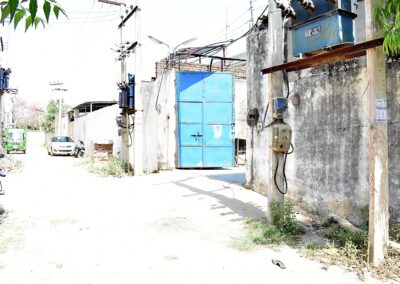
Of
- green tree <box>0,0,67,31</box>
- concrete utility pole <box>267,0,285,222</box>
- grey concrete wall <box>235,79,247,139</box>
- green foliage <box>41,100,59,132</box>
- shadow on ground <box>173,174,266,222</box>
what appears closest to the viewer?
green tree <box>0,0,67,31</box>

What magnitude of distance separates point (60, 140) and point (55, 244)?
Result: 22607 mm

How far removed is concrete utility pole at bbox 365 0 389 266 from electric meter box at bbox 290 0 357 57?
0.97 ft

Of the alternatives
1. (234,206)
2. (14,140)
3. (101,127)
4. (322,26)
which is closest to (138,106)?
(234,206)

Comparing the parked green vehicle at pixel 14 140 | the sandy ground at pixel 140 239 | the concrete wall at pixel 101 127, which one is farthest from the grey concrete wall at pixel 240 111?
the parked green vehicle at pixel 14 140

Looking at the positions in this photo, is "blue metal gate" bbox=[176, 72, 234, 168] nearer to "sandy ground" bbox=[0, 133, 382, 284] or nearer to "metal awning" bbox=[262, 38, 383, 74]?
"sandy ground" bbox=[0, 133, 382, 284]

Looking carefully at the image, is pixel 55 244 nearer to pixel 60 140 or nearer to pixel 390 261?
pixel 390 261

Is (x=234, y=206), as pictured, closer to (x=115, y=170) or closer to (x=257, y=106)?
(x=257, y=106)

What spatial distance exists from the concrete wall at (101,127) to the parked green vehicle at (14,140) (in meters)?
4.30

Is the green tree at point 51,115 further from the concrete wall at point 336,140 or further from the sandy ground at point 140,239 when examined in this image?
the concrete wall at point 336,140

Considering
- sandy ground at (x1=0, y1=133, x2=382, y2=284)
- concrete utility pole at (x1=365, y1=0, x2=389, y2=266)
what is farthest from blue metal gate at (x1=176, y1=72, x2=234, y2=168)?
concrete utility pole at (x1=365, y1=0, x2=389, y2=266)

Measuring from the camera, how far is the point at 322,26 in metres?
4.36

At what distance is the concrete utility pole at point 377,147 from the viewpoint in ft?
12.8

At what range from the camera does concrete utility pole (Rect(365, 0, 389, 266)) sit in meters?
3.91

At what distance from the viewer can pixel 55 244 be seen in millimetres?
4797
